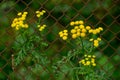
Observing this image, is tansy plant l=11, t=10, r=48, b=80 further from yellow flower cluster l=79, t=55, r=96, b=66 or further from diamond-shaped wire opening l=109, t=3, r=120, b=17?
diamond-shaped wire opening l=109, t=3, r=120, b=17

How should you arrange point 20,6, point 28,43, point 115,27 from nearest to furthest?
point 28,43
point 115,27
point 20,6

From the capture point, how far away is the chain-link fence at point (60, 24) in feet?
12.7

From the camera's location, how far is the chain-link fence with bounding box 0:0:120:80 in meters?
3.86

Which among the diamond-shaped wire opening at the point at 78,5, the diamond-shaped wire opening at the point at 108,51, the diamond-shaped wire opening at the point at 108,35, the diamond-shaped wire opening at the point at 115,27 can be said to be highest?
the diamond-shaped wire opening at the point at 78,5

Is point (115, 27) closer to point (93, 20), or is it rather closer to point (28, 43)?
point (93, 20)

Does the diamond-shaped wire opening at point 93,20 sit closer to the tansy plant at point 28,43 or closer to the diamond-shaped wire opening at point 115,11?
the diamond-shaped wire opening at point 115,11

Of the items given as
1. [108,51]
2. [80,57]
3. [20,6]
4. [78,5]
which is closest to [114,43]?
[108,51]

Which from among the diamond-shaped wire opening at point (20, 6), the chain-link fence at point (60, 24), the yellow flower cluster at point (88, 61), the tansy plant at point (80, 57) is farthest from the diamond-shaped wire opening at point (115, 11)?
the yellow flower cluster at point (88, 61)

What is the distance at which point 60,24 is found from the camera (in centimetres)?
396

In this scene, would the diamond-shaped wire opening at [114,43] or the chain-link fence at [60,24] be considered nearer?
the chain-link fence at [60,24]

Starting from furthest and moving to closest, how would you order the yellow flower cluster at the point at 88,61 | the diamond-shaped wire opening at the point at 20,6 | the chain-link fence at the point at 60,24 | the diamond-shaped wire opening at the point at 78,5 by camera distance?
the diamond-shaped wire opening at the point at 20,6 < the diamond-shaped wire opening at the point at 78,5 < the chain-link fence at the point at 60,24 < the yellow flower cluster at the point at 88,61

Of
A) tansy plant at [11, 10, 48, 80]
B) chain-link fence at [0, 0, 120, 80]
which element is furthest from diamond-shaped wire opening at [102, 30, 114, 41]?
tansy plant at [11, 10, 48, 80]

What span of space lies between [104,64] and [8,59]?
85 cm

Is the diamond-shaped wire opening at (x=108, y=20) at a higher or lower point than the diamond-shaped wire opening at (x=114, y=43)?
higher
